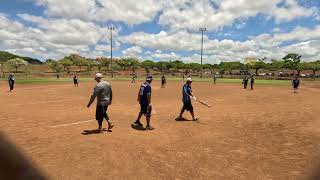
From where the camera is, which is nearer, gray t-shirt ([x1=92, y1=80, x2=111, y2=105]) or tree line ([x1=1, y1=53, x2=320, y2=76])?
gray t-shirt ([x1=92, y1=80, x2=111, y2=105])

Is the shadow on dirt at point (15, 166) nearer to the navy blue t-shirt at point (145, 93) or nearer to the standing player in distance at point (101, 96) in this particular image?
the standing player in distance at point (101, 96)

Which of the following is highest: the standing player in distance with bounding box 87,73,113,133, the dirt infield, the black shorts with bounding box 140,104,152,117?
the standing player in distance with bounding box 87,73,113,133

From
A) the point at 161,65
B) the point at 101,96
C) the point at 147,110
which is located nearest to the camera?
the point at 101,96

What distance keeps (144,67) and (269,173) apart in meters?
132

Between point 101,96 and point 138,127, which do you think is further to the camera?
point 138,127

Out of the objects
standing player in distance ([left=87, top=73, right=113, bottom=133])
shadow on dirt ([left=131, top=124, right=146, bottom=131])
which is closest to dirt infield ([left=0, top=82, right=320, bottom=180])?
shadow on dirt ([left=131, top=124, right=146, bottom=131])

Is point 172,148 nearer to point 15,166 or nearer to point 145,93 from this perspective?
point 145,93

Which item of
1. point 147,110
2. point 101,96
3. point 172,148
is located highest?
point 101,96

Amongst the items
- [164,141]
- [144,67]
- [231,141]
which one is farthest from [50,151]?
[144,67]

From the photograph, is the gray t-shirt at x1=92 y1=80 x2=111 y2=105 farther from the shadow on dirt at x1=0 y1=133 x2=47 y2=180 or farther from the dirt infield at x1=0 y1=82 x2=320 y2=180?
the shadow on dirt at x1=0 y1=133 x2=47 y2=180

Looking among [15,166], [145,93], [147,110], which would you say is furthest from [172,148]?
[15,166]

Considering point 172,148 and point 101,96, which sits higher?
point 101,96

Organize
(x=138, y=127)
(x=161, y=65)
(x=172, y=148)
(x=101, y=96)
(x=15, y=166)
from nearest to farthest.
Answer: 1. (x=15, y=166)
2. (x=172, y=148)
3. (x=101, y=96)
4. (x=138, y=127)
5. (x=161, y=65)

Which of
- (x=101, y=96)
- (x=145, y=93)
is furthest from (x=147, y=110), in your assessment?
(x=101, y=96)
